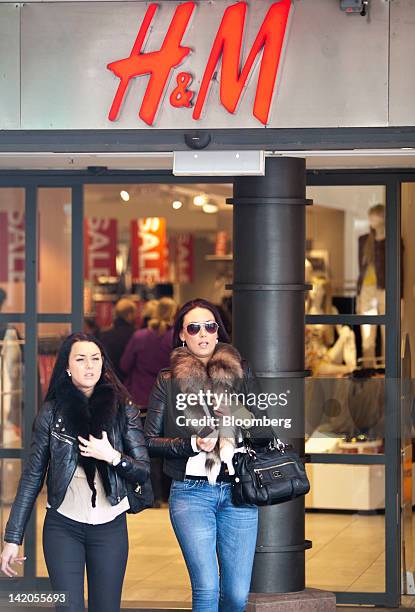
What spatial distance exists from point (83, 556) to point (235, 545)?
72 cm

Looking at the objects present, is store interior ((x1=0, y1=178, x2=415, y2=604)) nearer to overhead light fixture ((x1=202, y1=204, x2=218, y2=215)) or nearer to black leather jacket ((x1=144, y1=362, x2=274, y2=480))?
black leather jacket ((x1=144, y1=362, x2=274, y2=480))

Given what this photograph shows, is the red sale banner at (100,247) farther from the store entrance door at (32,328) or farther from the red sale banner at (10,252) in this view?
the store entrance door at (32,328)

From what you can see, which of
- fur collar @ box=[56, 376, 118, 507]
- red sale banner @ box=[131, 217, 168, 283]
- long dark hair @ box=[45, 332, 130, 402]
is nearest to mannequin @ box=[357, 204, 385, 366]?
long dark hair @ box=[45, 332, 130, 402]

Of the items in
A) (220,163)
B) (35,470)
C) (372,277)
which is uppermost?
(220,163)

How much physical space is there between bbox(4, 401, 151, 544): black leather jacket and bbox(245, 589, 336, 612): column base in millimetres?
1421

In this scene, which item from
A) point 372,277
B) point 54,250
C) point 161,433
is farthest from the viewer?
point 372,277

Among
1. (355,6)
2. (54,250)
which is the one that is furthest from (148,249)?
(355,6)

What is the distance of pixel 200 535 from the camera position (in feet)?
17.6

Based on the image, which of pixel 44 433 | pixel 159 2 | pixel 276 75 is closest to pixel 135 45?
pixel 159 2

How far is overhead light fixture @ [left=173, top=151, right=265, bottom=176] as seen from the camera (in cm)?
615

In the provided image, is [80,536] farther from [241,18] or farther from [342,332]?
[342,332]

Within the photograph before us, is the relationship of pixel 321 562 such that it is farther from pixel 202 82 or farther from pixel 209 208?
pixel 209 208

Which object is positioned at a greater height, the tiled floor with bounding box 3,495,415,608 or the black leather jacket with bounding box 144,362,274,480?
the black leather jacket with bounding box 144,362,274,480

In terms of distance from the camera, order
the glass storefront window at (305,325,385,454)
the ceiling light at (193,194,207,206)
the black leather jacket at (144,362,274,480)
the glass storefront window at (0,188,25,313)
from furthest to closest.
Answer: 1. the ceiling light at (193,194,207,206)
2. the glass storefront window at (0,188,25,313)
3. the glass storefront window at (305,325,385,454)
4. the black leather jacket at (144,362,274,480)
